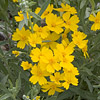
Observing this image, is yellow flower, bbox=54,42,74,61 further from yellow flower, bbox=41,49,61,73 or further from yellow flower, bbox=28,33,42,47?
yellow flower, bbox=28,33,42,47

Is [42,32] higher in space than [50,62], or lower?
higher

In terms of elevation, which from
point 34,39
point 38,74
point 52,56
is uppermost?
point 34,39

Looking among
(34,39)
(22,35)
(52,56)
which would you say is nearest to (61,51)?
(52,56)

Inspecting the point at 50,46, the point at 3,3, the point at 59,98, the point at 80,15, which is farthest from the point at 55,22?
the point at 59,98

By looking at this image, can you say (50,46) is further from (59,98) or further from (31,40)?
(59,98)

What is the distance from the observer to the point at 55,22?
1.49 metres

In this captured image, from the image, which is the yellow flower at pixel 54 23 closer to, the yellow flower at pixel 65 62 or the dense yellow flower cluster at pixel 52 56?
the dense yellow flower cluster at pixel 52 56

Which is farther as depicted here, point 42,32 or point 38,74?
point 42,32

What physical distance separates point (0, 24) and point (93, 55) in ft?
2.90

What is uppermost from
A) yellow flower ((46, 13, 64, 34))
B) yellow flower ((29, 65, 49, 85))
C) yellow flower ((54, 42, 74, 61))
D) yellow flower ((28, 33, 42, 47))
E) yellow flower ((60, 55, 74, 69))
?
yellow flower ((46, 13, 64, 34))

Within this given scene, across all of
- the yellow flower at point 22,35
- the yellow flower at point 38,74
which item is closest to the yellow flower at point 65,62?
the yellow flower at point 38,74

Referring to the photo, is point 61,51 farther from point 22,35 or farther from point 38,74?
point 22,35

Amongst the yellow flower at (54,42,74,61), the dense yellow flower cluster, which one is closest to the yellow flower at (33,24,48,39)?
the dense yellow flower cluster

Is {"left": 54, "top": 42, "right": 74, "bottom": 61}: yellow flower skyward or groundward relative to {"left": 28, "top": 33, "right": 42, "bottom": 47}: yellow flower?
groundward
